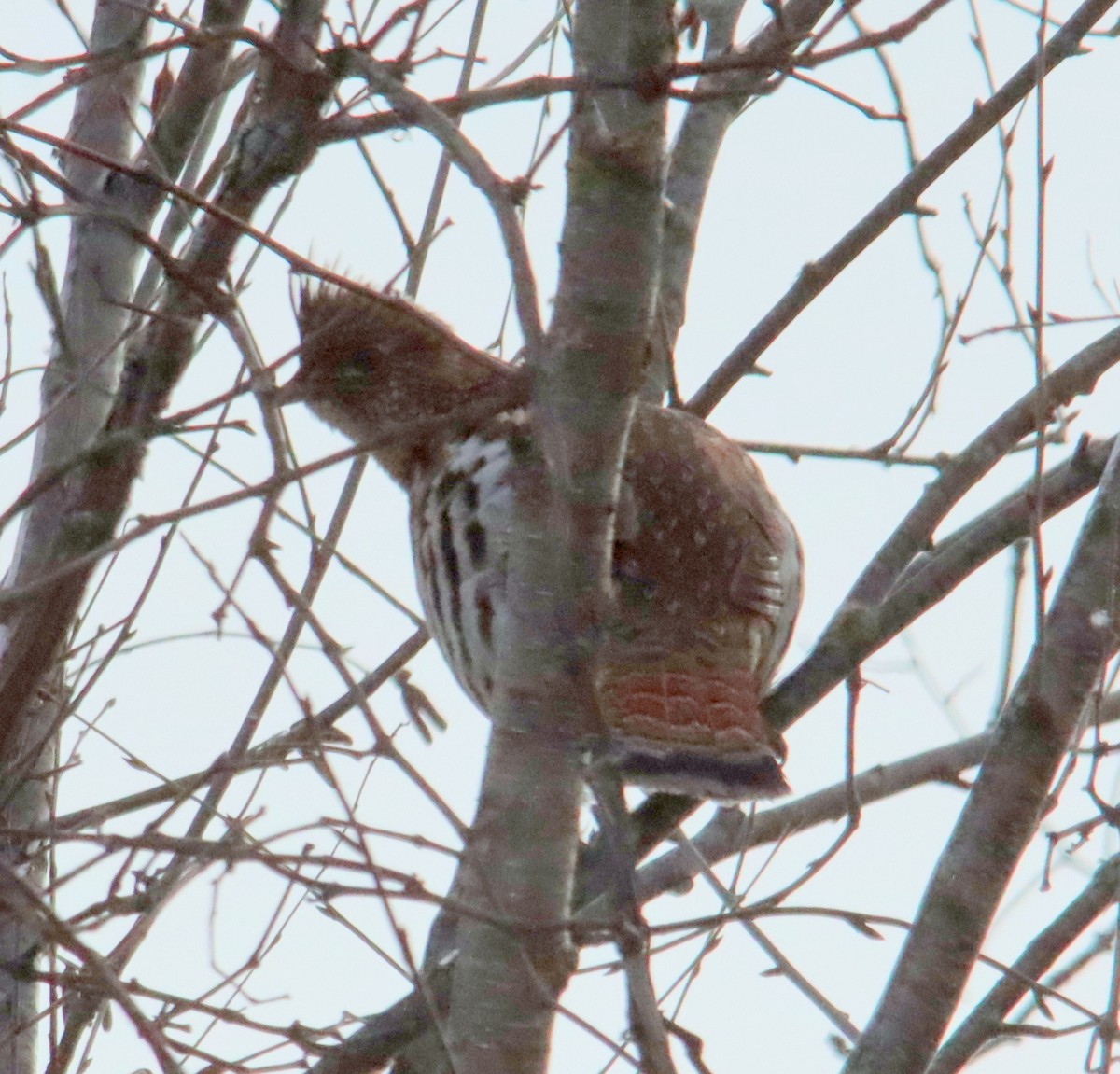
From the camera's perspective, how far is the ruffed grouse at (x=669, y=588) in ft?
→ 14.1

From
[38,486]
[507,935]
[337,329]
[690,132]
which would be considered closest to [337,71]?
[38,486]

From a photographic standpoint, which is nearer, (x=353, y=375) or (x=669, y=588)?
(x=669, y=588)

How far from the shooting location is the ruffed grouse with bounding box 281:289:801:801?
4297mm

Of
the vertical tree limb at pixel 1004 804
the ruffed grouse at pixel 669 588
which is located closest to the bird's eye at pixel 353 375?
the ruffed grouse at pixel 669 588

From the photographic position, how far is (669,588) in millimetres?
4758

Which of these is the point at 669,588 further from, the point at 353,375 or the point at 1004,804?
the point at 353,375

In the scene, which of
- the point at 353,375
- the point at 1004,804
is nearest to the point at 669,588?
the point at 1004,804

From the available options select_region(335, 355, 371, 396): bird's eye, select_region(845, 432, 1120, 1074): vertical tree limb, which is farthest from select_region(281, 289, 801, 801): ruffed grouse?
select_region(845, 432, 1120, 1074): vertical tree limb

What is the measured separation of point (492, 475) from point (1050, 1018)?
2.11 m

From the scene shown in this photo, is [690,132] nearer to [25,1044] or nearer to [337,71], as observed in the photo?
[337,71]

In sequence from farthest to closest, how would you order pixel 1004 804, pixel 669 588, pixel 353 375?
pixel 353 375 < pixel 669 588 < pixel 1004 804

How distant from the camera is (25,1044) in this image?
4016 millimetres

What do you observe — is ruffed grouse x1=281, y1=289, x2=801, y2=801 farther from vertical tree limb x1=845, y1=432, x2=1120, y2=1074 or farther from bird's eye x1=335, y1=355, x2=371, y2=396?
vertical tree limb x1=845, y1=432, x2=1120, y2=1074

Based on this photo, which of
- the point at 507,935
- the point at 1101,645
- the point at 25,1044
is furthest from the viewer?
the point at 25,1044
